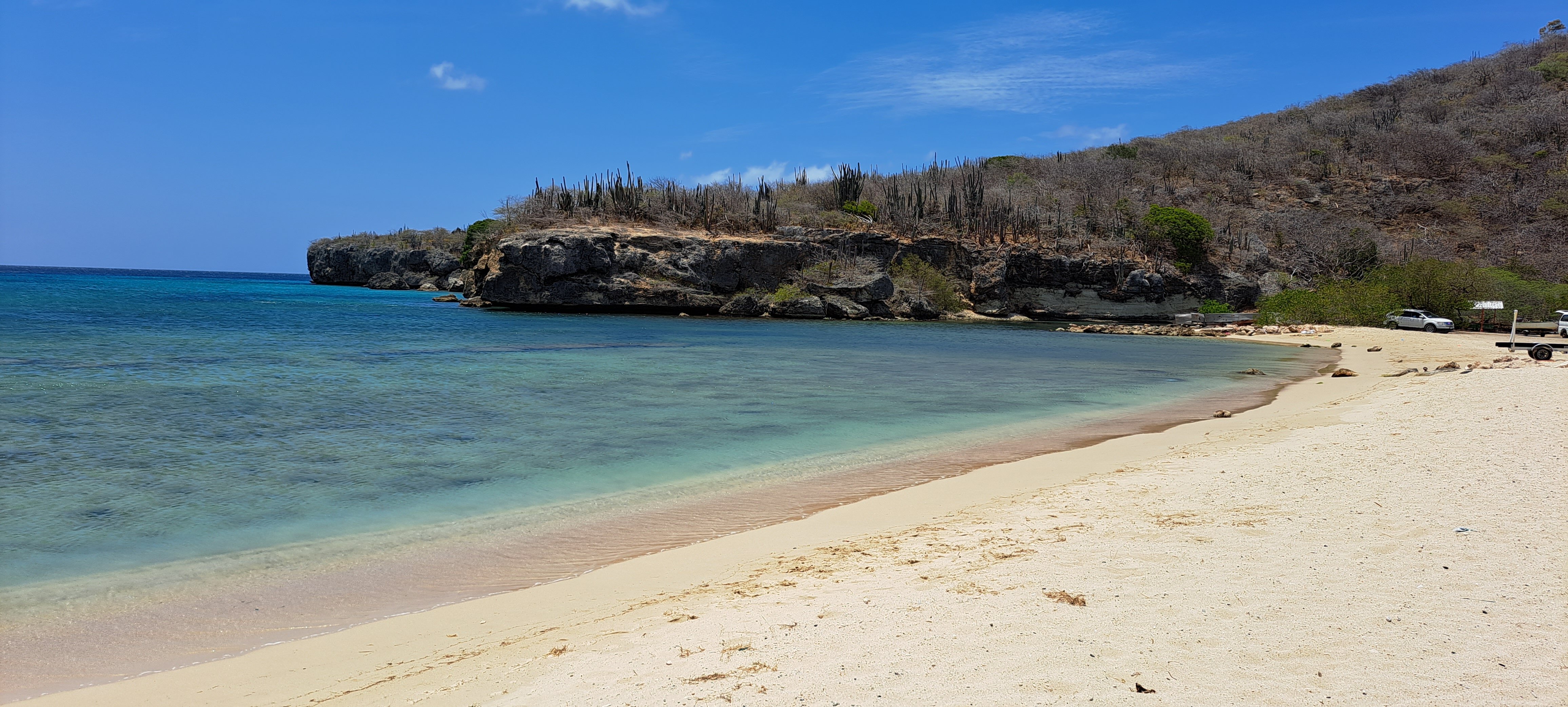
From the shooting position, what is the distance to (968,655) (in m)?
3.85

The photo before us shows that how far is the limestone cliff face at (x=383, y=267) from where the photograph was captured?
9988cm

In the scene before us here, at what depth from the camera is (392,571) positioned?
621 cm

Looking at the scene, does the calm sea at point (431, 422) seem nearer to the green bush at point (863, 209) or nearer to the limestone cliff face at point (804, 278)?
the limestone cliff face at point (804, 278)

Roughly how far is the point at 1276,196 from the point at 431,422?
81.7 m

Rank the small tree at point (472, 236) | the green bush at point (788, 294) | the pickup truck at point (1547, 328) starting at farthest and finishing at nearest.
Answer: the small tree at point (472, 236) → the green bush at point (788, 294) → the pickup truck at point (1547, 328)

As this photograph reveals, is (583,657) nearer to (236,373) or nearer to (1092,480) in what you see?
A: (1092,480)

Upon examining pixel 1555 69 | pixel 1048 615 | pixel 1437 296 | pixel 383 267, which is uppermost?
pixel 1555 69

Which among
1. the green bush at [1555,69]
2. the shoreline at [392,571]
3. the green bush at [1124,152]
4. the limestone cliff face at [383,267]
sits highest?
the green bush at [1555,69]

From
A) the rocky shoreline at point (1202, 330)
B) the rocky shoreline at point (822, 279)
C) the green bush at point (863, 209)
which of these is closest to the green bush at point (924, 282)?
the rocky shoreline at point (822, 279)

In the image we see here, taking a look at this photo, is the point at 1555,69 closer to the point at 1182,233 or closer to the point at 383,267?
the point at 1182,233

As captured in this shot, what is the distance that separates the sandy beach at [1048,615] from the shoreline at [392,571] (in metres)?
0.25

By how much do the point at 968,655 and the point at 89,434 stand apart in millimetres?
12532

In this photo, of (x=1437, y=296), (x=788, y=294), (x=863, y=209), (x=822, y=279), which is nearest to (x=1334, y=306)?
(x=1437, y=296)

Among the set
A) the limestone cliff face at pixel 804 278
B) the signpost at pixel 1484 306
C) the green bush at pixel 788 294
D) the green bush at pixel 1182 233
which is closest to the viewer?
the signpost at pixel 1484 306
